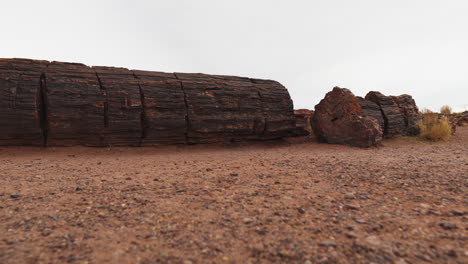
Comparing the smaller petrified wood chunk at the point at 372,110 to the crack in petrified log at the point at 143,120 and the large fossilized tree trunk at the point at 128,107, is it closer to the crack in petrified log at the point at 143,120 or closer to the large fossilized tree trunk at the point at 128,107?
the large fossilized tree trunk at the point at 128,107

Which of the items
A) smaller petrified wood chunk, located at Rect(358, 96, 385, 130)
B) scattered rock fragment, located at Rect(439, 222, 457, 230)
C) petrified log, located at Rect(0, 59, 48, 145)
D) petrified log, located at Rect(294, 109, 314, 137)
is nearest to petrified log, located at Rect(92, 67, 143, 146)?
petrified log, located at Rect(0, 59, 48, 145)

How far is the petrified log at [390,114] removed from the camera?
9414 mm

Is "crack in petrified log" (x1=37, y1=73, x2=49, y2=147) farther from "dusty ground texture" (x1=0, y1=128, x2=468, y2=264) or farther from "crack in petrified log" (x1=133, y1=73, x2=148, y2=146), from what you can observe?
"dusty ground texture" (x1=0, y1=128, x2=468, y2=264)

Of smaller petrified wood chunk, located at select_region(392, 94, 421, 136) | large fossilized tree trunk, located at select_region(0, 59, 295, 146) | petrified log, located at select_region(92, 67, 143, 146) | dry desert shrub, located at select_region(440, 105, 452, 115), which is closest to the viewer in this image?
large fossilized tree trunk, located at select_region(0, 59, 295, 146)

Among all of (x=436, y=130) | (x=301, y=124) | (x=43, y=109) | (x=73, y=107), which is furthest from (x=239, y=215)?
(x=436, y=130)

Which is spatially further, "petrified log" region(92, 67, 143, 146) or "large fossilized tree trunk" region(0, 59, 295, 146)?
"petrified log" region(92, 67, 143, 146)

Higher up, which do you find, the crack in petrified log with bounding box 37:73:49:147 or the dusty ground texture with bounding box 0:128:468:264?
the crack in petrified log with bounding box 37:73:49:147

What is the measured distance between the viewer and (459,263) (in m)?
1.53

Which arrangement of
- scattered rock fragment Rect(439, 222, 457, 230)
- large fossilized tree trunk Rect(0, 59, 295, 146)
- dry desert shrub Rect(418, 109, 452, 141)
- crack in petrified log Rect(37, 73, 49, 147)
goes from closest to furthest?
scattered rock fragment Rect(439, 222, 457, 230) < large fossilized tree trunk Rect(0, 59, 295, 146) < crack in petrified log Rect(37, 73, 49, 147) < dry desert shrub Rect(418, 109, 452, 141)

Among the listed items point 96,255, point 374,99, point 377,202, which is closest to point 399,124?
point 374,99

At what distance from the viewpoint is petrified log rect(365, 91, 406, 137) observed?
9.41 metres

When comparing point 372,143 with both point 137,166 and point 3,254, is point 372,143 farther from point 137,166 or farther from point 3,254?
point 3,254

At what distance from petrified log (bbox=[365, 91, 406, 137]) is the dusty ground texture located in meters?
5.51

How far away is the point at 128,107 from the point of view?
7172mm
